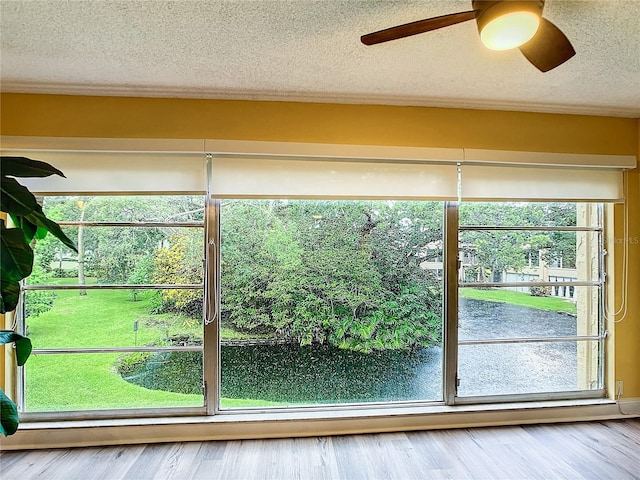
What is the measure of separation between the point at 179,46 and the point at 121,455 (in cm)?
261

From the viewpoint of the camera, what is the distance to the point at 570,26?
1.71 meters

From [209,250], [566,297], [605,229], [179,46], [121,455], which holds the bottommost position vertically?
[121,455]

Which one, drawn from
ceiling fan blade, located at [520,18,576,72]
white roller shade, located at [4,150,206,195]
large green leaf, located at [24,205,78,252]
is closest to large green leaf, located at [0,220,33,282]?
large green leaf, located at [24,205,78,252]

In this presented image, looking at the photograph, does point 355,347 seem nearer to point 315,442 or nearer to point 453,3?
point 315,442

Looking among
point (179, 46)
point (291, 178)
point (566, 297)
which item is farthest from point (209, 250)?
point (566, 297)

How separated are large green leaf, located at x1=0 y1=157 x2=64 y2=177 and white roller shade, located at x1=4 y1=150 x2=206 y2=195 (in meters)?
0.58

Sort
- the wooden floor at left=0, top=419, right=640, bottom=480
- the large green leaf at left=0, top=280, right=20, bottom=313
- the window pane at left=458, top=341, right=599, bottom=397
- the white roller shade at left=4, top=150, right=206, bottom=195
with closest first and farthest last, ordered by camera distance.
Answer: the large green leaf at left=0, top=280, right=20, bottom=313 < the wooden floor at left=0, top=419, right=640, bottom=480 < the white roller shade at left=4, top=150, right=206, bottom=195 < the window pane at left=458, top=341, right=599, bottom=397

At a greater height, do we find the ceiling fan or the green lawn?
the ceiling fan

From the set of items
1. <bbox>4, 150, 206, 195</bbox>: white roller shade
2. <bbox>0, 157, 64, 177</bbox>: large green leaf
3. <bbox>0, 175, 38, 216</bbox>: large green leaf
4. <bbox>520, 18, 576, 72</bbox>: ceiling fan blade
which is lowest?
<bbox>0, 175, 38, 216</bbox>: large green leaf

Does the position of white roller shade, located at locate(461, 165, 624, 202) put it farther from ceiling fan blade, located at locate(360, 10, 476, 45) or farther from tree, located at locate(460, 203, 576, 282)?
ceiling fan blade, located at locate(360, 10, 476, 45)

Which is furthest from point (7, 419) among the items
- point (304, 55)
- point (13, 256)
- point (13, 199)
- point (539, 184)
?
point (539, 184)

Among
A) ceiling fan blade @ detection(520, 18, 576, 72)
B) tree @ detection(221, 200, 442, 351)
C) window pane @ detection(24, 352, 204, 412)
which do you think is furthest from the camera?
tree @ detection(221, 200, 442, 351)

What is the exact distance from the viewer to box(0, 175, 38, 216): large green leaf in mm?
1671

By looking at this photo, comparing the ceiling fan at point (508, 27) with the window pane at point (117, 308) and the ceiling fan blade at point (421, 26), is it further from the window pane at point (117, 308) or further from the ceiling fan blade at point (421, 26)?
the window pane at point (117, 308)
